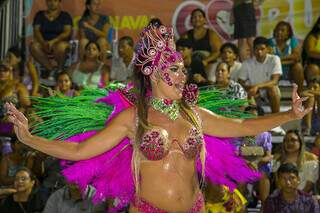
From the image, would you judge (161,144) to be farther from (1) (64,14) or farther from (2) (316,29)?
(1) (64,14)

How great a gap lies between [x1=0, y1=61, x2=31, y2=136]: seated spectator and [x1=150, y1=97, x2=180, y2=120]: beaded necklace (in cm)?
416

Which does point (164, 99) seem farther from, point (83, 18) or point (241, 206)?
point (83, 18)

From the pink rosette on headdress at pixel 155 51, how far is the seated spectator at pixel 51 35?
529 centimetres

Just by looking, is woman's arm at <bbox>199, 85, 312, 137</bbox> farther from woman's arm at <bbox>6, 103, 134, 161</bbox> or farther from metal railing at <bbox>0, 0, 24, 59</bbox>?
metal railing at <bbox>0, 0, 24, 59</bbox>

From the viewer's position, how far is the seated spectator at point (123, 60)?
32.9 ft

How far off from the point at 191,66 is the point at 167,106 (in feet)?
14.4

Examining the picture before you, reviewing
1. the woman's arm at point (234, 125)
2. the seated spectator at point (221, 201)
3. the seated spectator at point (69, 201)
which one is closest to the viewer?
the woman's arm at point (234, 125)

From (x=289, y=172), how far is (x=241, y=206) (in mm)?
573

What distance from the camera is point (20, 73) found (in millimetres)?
10586

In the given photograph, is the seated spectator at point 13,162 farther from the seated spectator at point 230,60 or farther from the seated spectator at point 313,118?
the seated spectator at point 313,118

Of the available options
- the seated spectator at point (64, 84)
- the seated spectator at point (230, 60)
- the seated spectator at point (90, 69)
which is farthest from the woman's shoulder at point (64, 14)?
the seated spectator at point (230, 60)

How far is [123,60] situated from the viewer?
33.3ft

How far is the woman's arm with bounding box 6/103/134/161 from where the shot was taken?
4.88 m

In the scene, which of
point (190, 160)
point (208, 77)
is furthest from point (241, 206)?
point (208, 77)
